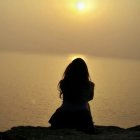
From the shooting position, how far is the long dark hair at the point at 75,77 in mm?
9258

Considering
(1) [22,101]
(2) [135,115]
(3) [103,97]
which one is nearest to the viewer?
(2) [135,115]

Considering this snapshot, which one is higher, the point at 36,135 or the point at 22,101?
the point at 22,101

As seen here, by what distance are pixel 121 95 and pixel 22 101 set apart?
11832 millimetres

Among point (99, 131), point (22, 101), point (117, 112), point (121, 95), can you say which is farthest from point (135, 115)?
point (99, 131)

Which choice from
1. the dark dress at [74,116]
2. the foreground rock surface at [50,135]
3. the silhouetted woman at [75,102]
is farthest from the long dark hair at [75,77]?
the foreground rock surface at [50,135]

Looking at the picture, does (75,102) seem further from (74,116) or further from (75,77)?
(75,77)

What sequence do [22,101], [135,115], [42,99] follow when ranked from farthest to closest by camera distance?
[42,99], [22,101], [135,115]

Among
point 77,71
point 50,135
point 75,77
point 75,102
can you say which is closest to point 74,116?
point 75,102

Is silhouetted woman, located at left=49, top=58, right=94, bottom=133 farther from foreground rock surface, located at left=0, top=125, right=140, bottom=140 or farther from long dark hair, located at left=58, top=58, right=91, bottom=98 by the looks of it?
foreground rock surface, located at left=0, top=125, right=140, bottom=140

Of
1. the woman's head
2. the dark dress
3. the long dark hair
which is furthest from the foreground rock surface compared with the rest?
the woman's head

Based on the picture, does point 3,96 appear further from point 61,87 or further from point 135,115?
point 61,87

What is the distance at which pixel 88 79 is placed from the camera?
9.41m

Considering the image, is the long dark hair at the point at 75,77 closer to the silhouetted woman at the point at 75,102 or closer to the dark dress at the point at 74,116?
the silhouetted woman at the point at 75,102

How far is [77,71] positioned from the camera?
9.30 m
